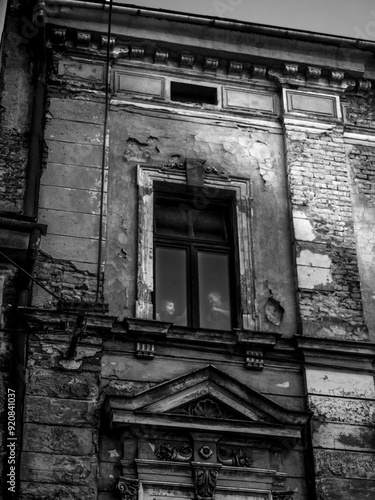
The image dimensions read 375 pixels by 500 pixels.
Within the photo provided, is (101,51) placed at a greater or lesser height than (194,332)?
greater

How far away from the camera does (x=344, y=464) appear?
11.4m

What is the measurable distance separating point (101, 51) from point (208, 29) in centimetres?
157

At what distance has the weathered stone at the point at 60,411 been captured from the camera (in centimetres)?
1096

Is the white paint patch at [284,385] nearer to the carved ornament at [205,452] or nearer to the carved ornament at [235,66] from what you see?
the carved ornament at [205,452]

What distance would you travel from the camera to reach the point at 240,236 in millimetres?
12992

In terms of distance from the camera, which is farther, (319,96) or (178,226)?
(319,96)

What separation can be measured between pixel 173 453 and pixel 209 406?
2.40ft

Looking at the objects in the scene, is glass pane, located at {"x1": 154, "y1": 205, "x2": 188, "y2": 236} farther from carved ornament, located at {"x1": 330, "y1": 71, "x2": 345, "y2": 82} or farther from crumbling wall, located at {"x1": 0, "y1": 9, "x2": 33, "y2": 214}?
carved ornament, located at {"x1": 330, "y1": 71, "x2": 345, "y2": 82}

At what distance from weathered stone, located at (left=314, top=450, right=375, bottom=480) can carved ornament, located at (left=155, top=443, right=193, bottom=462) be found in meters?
1.49

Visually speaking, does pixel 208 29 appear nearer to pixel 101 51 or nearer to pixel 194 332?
pixel 101 51

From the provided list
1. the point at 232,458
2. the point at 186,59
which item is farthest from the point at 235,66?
the point at 232,458

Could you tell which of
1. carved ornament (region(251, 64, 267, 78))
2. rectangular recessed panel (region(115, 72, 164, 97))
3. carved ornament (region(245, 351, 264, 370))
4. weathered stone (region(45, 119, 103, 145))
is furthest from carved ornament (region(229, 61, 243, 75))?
carved ornament (region(245, 351, 264, 370))

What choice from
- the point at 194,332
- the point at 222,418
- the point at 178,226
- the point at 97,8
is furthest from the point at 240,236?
the point at 97,8

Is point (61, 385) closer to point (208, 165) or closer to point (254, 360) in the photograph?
point (254, 360)
